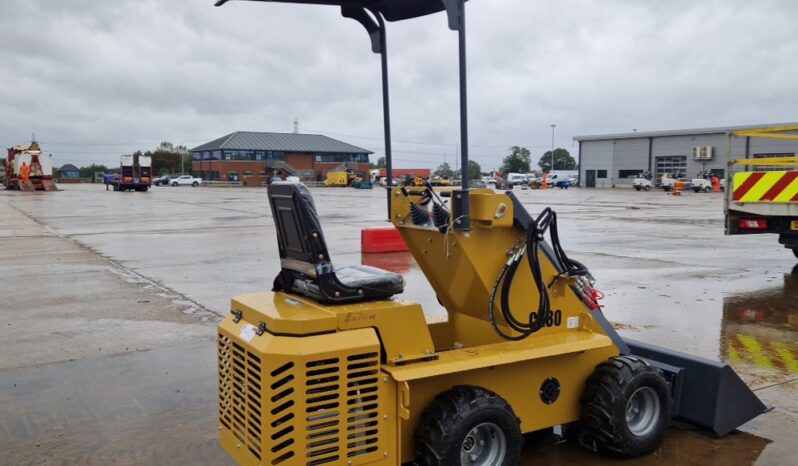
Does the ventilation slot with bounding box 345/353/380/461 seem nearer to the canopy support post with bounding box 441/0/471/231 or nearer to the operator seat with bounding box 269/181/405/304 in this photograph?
the operator seat with bounding box 269/181/405/304

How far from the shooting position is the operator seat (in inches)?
123

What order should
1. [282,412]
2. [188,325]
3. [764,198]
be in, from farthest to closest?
[764,198] → [188,325] → [282,412]

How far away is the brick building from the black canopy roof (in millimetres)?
75496

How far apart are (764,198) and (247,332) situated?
8.63 meters

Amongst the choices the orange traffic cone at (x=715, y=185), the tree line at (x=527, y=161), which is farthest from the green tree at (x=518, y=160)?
the orange traffic cone at (x=715, y=185)

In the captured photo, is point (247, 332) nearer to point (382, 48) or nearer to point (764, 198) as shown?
point (382, 48)

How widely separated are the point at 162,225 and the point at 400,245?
29.2ft

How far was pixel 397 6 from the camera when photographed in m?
3.87

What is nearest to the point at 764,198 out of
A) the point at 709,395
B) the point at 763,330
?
the point at 763,330

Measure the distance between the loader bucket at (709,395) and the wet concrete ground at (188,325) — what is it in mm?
102

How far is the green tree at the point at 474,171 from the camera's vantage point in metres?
3.36

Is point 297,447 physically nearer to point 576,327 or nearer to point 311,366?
point 311,366

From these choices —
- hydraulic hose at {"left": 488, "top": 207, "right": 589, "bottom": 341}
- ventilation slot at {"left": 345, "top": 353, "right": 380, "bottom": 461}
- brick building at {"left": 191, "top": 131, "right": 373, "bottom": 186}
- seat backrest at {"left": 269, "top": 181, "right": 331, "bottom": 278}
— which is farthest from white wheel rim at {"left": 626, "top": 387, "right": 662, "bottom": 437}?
brick building at {"left": 191, "top": 131, "right": 373, "bottom": 186}

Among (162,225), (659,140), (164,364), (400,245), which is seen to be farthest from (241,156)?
(164,364)
